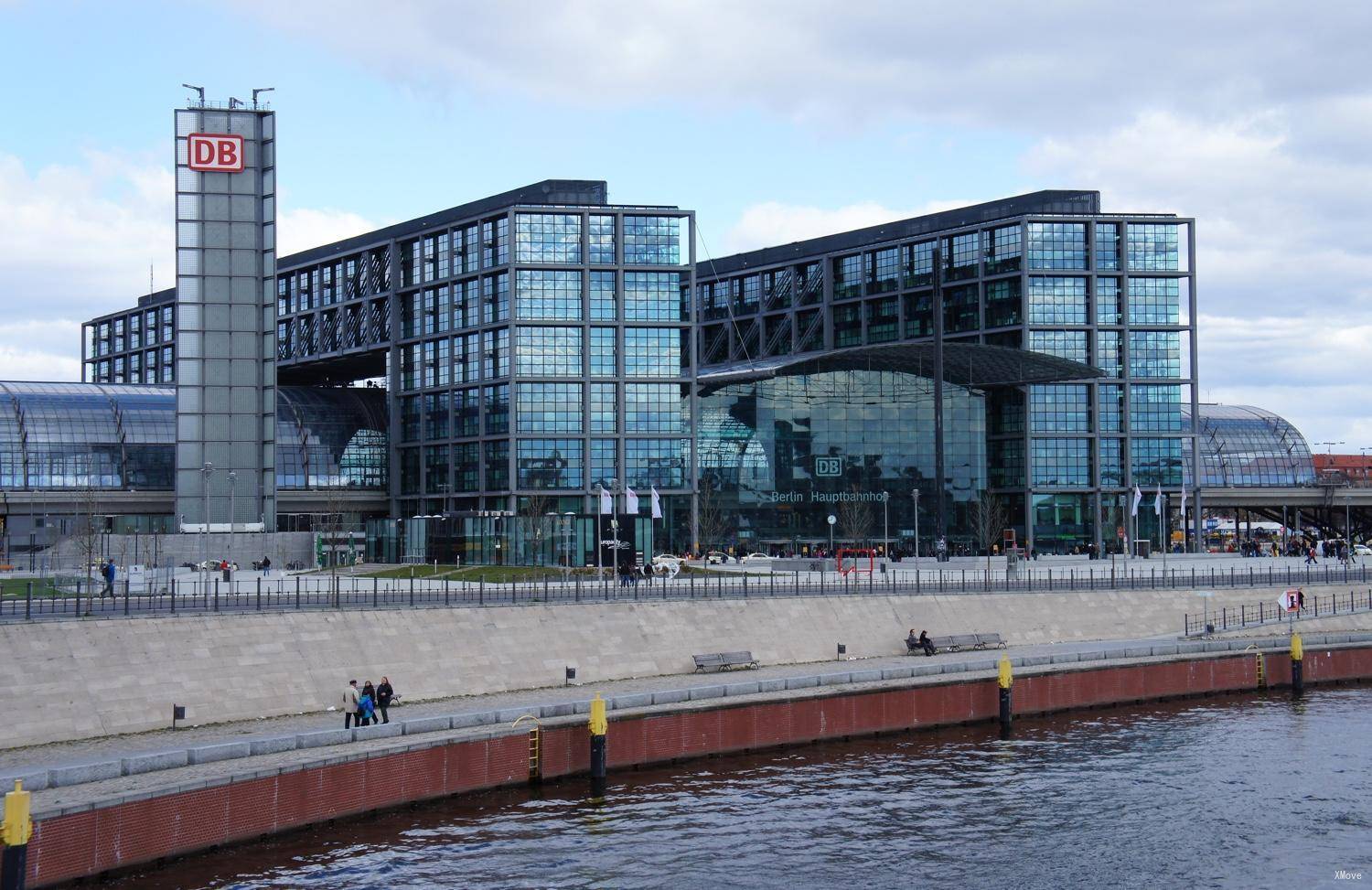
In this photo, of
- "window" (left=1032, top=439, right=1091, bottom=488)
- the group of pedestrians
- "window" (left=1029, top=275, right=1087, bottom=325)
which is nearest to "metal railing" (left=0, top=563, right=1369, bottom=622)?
the group of pedestrians

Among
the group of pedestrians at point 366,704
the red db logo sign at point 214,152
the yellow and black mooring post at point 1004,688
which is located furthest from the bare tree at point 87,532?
the yellow and black mooring post at point 1004,688

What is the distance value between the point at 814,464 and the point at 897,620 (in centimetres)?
6845

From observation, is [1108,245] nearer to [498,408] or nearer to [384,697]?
[498,408]

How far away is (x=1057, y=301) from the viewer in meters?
144

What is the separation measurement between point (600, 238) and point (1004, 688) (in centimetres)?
8076

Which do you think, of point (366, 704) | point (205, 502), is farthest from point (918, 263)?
point (366, 704)

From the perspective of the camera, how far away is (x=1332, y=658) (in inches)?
2746

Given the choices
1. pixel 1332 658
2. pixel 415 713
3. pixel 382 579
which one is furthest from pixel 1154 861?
pixel 382 579

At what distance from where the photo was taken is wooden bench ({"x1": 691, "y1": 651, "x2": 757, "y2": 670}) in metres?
61.1

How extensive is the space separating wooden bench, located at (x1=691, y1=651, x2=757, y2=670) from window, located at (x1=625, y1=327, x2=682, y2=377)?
69.5 metres

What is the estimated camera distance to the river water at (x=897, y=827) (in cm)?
3491

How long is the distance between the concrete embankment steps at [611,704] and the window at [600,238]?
223ft

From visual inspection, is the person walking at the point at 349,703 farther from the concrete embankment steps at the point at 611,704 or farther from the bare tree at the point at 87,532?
the bare tree at the point at 87,532

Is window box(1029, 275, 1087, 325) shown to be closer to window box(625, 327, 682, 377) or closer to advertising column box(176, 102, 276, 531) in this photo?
window box(625, 327, 682, 377)
